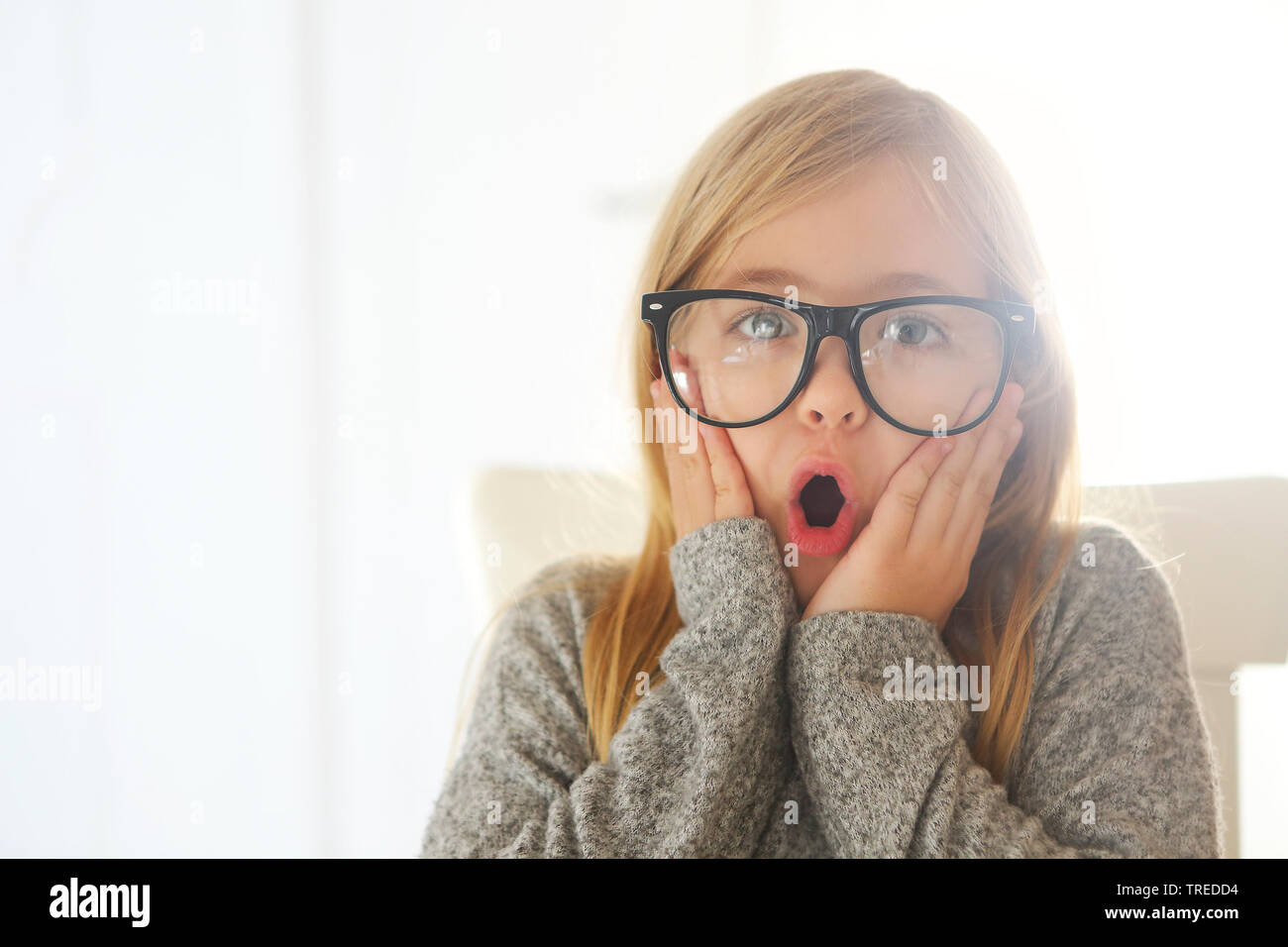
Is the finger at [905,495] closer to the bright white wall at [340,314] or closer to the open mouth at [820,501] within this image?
the open mouth at [820,501]

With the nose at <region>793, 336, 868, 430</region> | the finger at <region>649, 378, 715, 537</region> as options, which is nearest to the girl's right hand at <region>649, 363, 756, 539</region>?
the finger at <region>649, 378, 715, 537</region>

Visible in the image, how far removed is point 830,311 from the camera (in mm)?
725

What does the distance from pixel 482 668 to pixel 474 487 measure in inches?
11.3

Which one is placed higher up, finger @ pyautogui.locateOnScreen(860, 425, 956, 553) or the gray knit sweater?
finger @ pyautogui.locateOnScreen(860, 425, 956, 553)

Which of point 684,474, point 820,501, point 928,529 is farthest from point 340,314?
point 928,529

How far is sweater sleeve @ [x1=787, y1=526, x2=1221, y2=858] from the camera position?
2.17ft

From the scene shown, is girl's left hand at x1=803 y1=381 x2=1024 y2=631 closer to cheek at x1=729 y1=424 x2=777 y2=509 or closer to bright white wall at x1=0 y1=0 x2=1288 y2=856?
cheek at x1=729 y1=424 x2=777 y2=509

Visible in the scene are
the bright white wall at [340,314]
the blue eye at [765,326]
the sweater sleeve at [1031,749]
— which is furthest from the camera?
the bright white wall at [340,314]

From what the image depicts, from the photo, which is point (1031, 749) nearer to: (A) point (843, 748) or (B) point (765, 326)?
(A) point (843, 748)

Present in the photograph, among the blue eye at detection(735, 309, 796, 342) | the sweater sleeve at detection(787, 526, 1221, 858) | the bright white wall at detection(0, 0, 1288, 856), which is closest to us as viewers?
the sweater sleeve at detection(787, 526, 1221, 858)

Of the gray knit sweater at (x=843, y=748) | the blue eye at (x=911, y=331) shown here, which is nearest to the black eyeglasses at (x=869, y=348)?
the blue eye at (x=911, y=331)

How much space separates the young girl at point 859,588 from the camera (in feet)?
2.27

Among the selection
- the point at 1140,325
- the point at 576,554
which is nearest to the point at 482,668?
the point at 576,554
